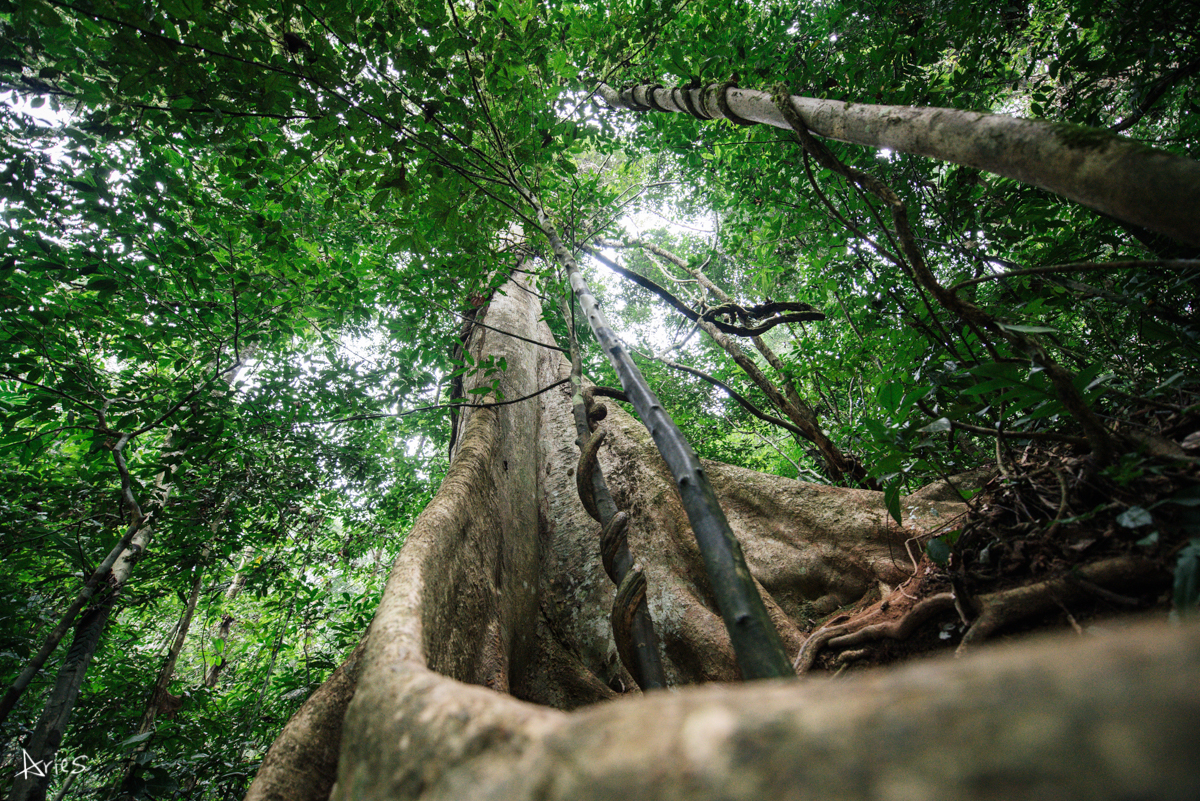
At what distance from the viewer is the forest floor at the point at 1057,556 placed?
1.04m

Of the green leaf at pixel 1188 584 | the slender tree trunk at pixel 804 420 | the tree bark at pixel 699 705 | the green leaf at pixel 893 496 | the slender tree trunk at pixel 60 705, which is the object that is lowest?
the green leaf at pixel 1188 584

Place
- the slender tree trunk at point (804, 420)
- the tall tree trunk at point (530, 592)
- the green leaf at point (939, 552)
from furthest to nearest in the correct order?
1. the slender tree trunk at point (804, 420)
2. the green leaf at point (939, 552)
3. the tall tree trunk at point (530, 592)

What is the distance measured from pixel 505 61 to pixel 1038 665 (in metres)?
2.75

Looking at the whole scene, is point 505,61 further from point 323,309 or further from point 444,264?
point 323,309

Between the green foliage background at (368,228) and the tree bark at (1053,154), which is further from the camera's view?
the green foliage background at (368,228)

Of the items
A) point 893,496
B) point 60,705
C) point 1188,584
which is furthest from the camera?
point 60,705

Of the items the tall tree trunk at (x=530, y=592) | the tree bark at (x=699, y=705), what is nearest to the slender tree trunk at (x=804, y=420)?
the tall tree trunk at (x=530, y=592)

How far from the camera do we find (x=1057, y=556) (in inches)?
50.2

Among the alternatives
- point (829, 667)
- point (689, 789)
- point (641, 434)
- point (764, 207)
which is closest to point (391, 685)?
point (689, 789)

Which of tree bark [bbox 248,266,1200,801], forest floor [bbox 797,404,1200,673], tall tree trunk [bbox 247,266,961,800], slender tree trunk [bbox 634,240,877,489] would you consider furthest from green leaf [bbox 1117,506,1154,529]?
slender tree trunk [bbox 634,240,877,489]

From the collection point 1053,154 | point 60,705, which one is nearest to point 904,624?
point 1053,154

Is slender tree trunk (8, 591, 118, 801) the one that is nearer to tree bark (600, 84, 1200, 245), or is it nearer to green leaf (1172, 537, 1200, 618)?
green leaf (1172, 537, 1200, 618)

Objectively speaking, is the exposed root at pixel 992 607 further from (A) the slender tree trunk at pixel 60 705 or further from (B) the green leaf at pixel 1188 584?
(A) the slender tree trunk at pixel 60 705

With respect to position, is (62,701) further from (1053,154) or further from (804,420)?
(804,420)
